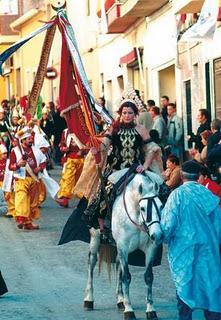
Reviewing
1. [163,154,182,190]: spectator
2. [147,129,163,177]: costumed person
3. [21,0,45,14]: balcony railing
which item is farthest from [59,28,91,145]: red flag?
[21,0,45,14]: balcony railing

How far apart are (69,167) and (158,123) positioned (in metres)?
2.51

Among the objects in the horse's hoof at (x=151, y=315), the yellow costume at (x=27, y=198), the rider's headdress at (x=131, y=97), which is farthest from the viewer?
the yellow costume at (x=27, y=198)

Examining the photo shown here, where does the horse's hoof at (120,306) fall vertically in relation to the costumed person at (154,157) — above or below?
below

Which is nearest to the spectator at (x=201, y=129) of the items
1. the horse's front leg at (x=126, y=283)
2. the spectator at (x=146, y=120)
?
the spectator at (x=146, y=120)

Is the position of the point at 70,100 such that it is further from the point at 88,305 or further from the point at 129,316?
the point at 129,316

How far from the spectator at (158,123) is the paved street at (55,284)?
23.1 feet

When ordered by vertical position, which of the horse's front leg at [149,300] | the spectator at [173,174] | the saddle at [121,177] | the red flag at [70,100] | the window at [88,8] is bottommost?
the horse's front leg at [149,300]

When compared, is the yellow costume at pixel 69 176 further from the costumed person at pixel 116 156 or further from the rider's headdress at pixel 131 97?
the costumed person at pixel 116 156

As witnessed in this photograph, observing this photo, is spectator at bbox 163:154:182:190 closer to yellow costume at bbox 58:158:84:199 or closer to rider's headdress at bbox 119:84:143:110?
yellow costume at bbox 58:158:84:199

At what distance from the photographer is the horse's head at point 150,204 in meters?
10.5

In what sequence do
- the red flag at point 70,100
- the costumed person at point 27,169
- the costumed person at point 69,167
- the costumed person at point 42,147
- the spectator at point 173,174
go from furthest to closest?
the costumed person at point 69,167
the costumed person at point 42,147
the costumed person at point 27,169
the spectator at point 173,174
the red flag at point 70,100

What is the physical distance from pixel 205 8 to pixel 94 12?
20.0 m

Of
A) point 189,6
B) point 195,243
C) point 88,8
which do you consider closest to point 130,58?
point 88,8

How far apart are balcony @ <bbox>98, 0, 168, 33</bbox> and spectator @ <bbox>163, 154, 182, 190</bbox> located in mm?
10419
